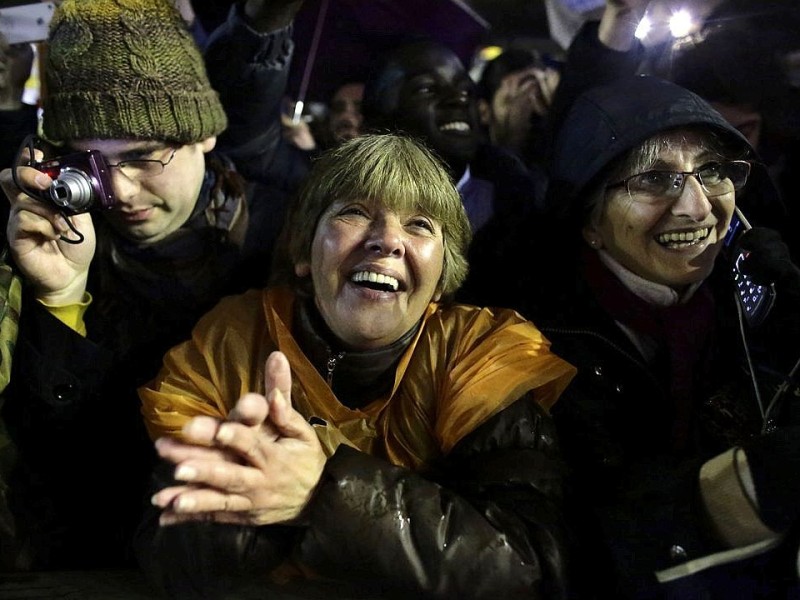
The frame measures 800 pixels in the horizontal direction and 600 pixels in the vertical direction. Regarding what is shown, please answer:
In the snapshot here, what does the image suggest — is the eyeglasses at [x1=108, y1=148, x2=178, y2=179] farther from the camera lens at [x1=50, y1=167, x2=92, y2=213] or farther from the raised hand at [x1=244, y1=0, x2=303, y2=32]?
the raised hand at [x1=244, y1=0, x2=303, y2=32]

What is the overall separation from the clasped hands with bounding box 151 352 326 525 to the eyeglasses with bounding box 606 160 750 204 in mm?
1043

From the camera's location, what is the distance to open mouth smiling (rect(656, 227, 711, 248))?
183 cm

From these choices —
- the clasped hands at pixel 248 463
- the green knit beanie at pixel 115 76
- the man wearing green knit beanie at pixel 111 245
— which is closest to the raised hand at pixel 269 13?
the man wearing green knit beanie at pixel 111 245

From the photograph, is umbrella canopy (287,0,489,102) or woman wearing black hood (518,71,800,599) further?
umbrella canopy (287,0,489,102)

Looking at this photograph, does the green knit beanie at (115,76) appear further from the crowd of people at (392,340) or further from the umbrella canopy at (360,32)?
the umbrella canopy at (360,32)

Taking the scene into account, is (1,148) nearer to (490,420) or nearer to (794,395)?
(490,420)

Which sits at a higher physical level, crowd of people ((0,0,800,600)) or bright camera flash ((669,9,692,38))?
bright camera flash ((669,9,692,38))

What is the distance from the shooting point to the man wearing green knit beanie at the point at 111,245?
1.85 meters

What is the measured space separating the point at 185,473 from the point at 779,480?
3.23 ft

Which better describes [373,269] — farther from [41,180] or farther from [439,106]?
[439,106]

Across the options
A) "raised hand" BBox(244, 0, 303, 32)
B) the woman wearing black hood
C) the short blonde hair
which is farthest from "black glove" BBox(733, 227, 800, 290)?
"raised hand" BBox(244, 0, 303, 32)

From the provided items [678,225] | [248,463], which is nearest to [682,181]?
[678,225]

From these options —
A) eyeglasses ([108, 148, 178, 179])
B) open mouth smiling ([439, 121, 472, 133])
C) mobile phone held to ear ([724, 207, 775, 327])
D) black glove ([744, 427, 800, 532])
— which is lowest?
black glove ([744, 427, 800, 532])

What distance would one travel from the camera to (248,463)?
124 cm
